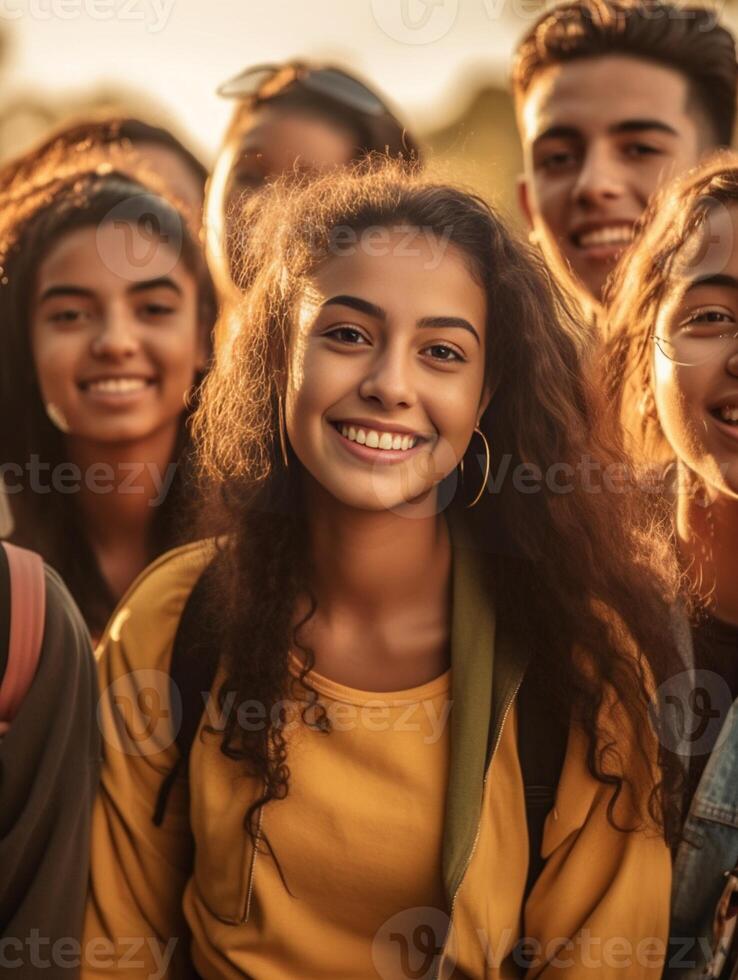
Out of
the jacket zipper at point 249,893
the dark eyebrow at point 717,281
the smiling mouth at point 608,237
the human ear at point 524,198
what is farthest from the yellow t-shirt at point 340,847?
the human ear at point 524,198

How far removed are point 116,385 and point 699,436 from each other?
1588 millimetres

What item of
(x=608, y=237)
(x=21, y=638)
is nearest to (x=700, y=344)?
(x=608, y=237)

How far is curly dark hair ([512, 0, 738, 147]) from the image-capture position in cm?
377

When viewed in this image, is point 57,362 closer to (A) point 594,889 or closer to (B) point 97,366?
(B) point 97,366

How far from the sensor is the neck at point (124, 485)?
12.2 feet

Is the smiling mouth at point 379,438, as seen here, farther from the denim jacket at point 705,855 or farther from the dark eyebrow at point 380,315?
the denim jacket at point 705,855

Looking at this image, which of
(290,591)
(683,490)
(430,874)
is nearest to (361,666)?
(290,591)

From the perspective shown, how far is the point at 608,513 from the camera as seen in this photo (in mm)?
2717

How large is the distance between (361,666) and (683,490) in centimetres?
80

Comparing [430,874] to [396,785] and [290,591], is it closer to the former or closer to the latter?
[396,785]

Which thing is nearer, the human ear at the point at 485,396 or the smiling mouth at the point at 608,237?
the human ear at the point at 485,396

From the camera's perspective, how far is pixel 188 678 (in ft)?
8.63

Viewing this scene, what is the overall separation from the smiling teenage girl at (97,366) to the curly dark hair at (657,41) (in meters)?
1.19

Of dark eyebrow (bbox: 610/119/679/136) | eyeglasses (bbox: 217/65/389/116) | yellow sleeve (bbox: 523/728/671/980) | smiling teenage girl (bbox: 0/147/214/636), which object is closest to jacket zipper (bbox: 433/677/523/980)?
yellow sleeve (bbox: 523/728/671/980)
